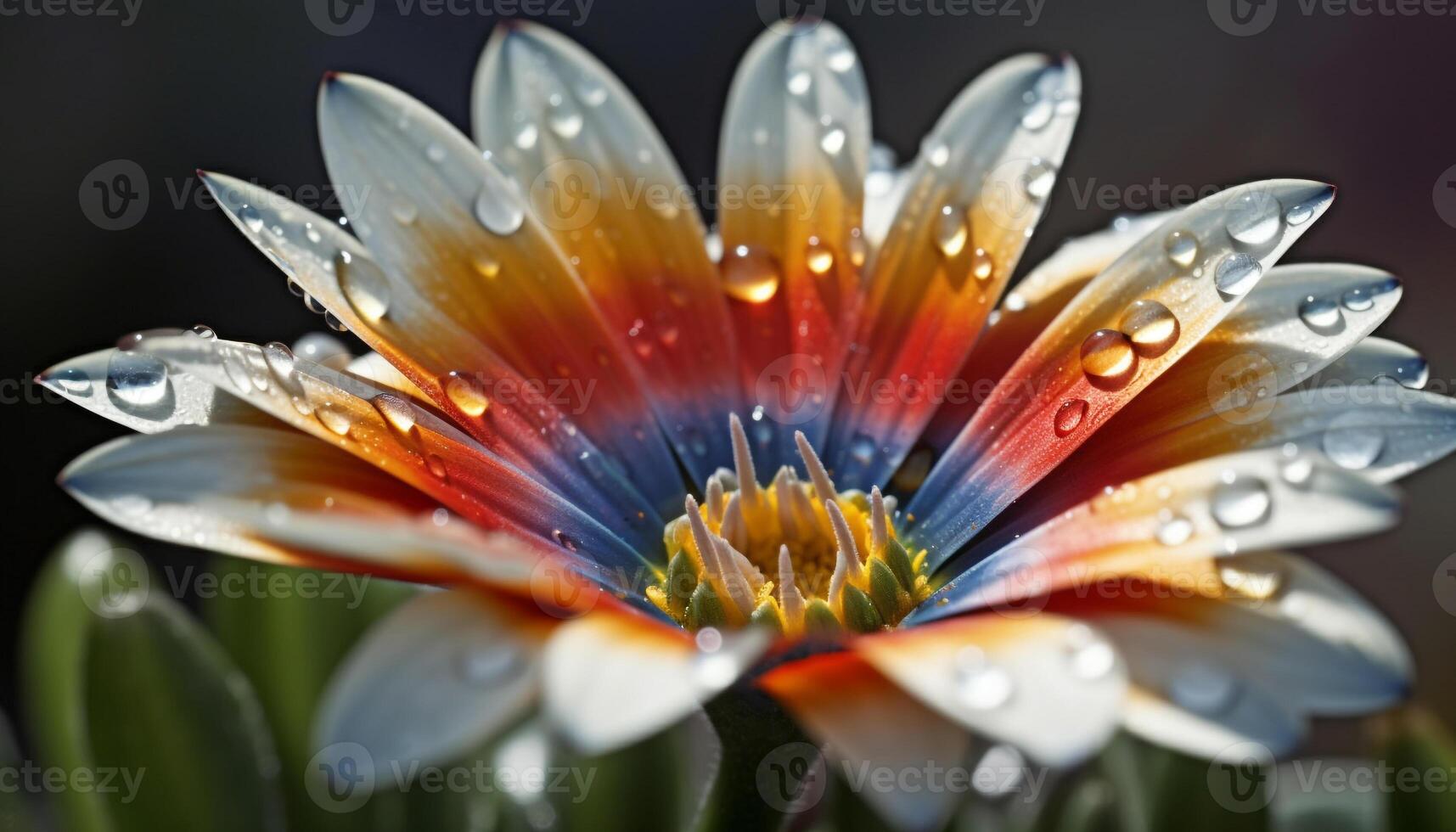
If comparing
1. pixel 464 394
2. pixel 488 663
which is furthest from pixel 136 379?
pixel 488 663

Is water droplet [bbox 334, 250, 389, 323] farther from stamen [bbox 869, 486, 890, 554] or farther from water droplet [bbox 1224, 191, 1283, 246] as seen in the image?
water droplet [bbox 1224, 191, 1283, 246]

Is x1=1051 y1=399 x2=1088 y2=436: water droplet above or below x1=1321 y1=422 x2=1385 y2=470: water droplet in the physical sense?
below

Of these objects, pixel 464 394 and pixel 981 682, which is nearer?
pixel 981 682

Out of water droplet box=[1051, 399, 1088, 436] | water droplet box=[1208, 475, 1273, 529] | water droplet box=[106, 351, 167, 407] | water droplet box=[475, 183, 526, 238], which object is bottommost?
water droplet box=[1051, 399, 1088, 436]

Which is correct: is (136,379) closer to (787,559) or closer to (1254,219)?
(787,559)

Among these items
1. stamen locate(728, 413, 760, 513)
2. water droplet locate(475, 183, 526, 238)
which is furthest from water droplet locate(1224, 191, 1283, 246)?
water droplet locate(475, 183, 526, 238)

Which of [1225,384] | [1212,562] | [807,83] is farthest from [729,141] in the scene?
[1212,562]

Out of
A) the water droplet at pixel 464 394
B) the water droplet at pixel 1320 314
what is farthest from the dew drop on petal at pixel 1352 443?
the water droplet at pixel 464 394

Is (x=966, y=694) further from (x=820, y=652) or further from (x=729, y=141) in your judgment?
(x=729, y=141)
